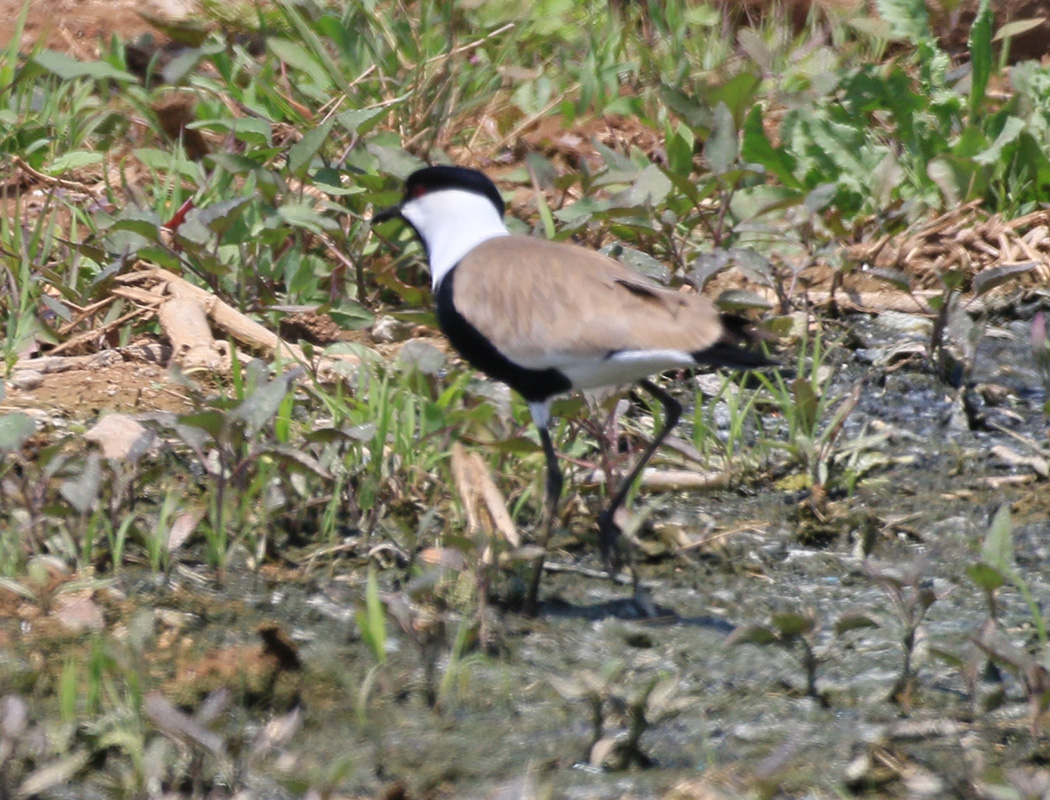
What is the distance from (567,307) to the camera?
3.35 metres

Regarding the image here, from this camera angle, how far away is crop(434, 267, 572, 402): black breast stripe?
11.2 ft

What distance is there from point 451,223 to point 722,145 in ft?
3.43

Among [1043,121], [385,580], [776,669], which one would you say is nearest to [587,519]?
[385,580]

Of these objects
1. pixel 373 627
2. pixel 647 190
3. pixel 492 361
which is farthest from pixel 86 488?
pixel 647 190

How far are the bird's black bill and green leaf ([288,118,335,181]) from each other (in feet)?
1.20

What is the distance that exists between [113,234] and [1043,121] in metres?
3.13

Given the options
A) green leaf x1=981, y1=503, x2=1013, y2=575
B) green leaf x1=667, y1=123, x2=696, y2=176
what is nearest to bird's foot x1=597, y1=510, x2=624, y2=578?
green leaf x1=981, y1=503, x2=1013, y2=575

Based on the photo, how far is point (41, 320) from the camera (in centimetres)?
429

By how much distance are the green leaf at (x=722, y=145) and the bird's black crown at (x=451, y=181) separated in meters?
0.81

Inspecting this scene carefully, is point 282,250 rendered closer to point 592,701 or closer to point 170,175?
point 170,175

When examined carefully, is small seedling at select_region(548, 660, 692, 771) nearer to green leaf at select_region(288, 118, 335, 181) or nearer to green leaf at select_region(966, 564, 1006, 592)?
green leaf at select_region(966, 564, 1006, 592)

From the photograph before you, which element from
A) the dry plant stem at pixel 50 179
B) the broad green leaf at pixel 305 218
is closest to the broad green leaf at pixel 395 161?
the broad green leaf at pixel 305 218

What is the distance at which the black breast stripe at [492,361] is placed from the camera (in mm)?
3400

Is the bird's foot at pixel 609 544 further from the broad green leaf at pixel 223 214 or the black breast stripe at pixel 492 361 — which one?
the broad green leaf at pixel 223 214
